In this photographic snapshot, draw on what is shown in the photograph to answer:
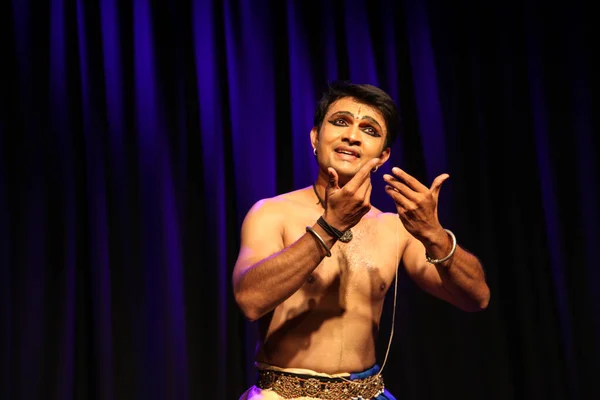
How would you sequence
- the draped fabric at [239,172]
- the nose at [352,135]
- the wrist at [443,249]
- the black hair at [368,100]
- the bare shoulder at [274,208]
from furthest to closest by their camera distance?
the draped fabric at [239,172] < the black hair at [368,100] < the nose at [352,135] < the bare shoulder at [274,208] < the wrist at [443,249]

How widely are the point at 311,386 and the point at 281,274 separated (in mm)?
408

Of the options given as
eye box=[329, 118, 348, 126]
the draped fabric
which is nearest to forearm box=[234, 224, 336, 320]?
eye box=[329, 118, 348, 126]

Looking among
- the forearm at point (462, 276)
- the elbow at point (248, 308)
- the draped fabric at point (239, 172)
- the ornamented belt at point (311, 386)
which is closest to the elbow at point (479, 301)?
the forearm at point (462, 276)

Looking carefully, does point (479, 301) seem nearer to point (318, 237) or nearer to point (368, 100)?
point (318, 237)

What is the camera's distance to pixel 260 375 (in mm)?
1927

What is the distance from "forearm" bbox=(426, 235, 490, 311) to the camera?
1.79 meters

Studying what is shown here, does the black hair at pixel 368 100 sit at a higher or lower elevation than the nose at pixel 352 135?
higher

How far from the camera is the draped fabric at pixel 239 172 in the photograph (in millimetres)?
2785

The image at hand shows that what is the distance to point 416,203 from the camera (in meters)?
1.70

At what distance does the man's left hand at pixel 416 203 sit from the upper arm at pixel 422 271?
0.32 metres

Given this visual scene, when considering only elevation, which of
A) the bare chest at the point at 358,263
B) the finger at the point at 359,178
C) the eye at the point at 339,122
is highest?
the eye at the point at 339,122

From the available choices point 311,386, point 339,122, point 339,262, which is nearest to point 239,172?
point 339,122

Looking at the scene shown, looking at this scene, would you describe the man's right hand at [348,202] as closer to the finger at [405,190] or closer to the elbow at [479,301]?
the finger at [405,190]

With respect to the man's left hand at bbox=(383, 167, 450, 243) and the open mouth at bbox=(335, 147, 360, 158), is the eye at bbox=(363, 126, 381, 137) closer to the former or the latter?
the open mouth at bbox=(335, 147, 360, 158)
